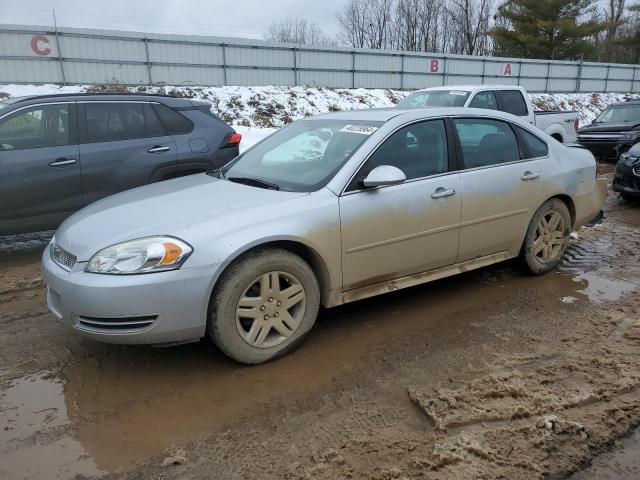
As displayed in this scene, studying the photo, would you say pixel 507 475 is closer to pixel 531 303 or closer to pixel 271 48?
pixel 531 303

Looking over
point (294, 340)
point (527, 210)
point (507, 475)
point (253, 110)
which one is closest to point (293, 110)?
point (253, 110)

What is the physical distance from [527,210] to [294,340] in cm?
249

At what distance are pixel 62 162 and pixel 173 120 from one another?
139 centimetres

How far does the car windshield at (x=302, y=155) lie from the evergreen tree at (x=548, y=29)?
128ft

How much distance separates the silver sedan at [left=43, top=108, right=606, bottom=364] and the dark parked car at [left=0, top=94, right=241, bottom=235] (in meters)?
1.89

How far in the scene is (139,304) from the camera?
292cm

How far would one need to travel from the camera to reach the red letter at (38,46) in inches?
653

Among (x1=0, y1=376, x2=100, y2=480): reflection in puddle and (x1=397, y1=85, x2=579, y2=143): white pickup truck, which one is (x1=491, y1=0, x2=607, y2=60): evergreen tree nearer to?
(x1=397, y1=85, x2=579, y2=143): white pickup truck

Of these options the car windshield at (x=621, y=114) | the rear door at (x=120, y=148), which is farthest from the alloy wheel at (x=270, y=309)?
the car windshield at (x=621, y=114)

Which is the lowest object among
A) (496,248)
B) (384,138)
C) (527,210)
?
(496,248)

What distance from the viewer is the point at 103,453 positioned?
252 centimetres

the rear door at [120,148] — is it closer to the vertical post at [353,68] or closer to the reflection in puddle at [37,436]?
the reflection in puddle at [37,436]

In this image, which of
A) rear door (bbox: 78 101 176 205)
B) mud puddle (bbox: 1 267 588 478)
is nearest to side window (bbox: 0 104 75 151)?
rear door (bbox: 78 101 176 205)

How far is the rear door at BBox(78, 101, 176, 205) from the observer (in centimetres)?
564
